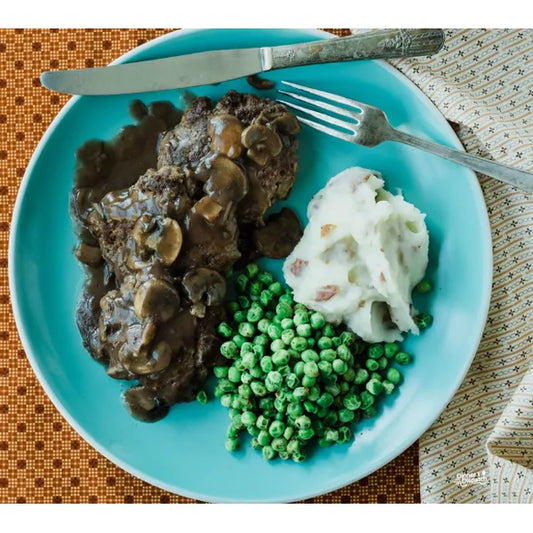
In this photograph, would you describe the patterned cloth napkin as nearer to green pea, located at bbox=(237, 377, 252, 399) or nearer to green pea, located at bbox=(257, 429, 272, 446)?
green pea, located at bbox=(257, 429, 272, 446)

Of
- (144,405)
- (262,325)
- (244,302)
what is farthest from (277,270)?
(144,405)

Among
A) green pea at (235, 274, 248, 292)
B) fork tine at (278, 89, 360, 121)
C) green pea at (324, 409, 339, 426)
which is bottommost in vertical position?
green pea at (324, 409, 339, 426)

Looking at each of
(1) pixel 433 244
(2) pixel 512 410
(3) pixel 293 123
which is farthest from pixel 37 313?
(2) pixel 512 410

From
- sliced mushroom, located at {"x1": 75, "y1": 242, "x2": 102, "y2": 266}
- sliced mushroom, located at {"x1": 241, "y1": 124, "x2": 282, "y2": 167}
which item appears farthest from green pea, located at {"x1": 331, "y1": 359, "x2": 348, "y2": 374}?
sliced mushroom, located at {"x1": 75, "y1": 242, "x2": 102, "y2": 266}

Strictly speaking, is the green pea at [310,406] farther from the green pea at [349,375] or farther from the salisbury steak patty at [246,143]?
the salisbury steak patty at [246,143]

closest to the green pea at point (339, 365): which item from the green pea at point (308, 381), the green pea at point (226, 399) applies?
the green pea at point (308, 381)

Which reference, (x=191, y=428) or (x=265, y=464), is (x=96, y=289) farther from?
(x=265, y=464)

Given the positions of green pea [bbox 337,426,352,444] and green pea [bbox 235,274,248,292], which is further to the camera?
green pea [bbox 235,274,248,292]

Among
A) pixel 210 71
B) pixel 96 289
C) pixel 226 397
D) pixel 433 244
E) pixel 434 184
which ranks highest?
pixel 210 71
